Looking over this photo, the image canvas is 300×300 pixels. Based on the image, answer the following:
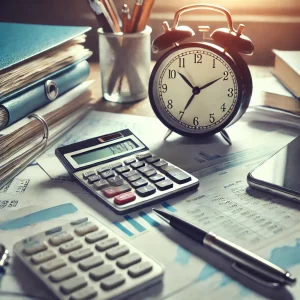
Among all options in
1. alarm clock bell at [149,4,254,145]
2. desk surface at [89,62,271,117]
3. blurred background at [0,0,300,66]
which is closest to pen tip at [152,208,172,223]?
alarm clock bell at [149,4,254,145]

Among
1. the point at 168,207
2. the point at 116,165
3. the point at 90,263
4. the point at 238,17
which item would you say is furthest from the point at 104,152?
the point at 238,17

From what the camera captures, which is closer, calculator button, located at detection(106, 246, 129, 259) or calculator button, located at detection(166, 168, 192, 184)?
calculator button, located at detection(106, 246, 129, 259)

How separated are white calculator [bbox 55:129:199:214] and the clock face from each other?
88 millimetres

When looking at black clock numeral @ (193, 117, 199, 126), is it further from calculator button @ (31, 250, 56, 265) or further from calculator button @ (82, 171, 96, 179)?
calculator button @ (31, 250, 56, 265)

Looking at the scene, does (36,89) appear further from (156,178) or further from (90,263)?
(90,263)

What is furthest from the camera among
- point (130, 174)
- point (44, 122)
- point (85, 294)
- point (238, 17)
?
point (238, 17)

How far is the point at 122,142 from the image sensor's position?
0.65m

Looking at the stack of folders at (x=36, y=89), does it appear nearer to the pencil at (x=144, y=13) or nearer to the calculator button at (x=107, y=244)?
the pencil at (x=144, y=13)

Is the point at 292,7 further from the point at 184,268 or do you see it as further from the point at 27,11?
the point at 184,268

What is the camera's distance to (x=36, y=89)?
71 cm

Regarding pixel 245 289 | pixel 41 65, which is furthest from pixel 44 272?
pixel 41 65

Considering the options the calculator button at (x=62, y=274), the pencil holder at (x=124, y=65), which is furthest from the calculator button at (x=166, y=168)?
the pencil holder at (x=124, y=65)

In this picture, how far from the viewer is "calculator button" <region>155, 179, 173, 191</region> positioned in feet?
1.78

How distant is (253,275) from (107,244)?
13 centimetres
